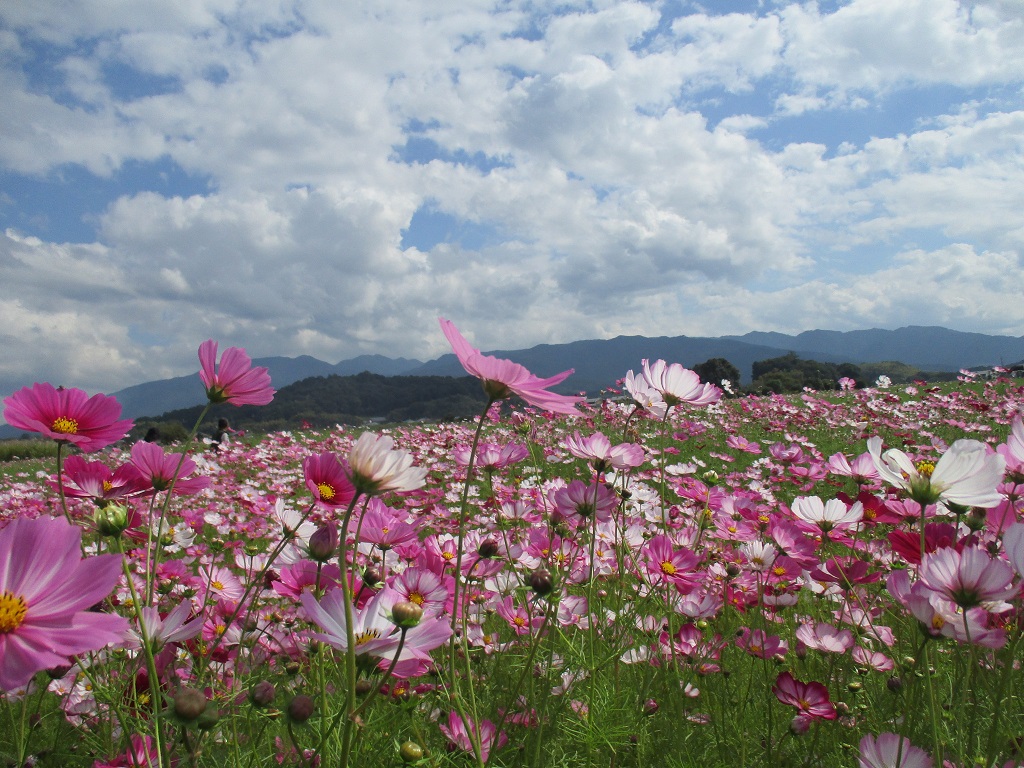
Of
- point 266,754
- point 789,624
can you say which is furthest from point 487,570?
point 789,624

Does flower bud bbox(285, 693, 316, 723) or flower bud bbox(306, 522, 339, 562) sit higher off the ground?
flower bud bbox(306, 522, 339, 562)

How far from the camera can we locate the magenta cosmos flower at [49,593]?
0.57 meters

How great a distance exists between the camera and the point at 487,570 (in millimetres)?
1292

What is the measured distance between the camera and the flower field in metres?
0.74

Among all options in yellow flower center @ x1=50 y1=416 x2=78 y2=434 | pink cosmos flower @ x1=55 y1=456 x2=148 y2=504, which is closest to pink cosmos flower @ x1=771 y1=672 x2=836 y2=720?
pink cosmos flower @ x1=55 y1=456 x2=148 y2=504

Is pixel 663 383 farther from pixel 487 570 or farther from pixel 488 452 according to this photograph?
pixel 487 570

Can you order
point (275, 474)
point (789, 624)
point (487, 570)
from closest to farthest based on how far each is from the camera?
point (487, 570), point (789, 624), point (275, 474)

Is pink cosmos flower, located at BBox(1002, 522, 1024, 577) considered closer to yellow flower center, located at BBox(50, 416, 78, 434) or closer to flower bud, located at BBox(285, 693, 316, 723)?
flower bud, located at BBox(285, 693, 316, 723)

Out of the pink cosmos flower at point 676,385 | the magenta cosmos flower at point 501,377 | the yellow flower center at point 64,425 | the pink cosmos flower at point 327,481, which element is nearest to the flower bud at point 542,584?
the magenta cosmos flower at point 501,377

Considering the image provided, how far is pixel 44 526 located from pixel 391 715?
94 cm

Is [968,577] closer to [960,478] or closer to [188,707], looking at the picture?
[960,478]

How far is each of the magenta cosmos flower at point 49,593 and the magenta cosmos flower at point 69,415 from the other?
40 cm

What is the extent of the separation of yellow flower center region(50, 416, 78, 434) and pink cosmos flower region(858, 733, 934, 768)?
144 cm

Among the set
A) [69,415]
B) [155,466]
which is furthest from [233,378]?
[69,415]
